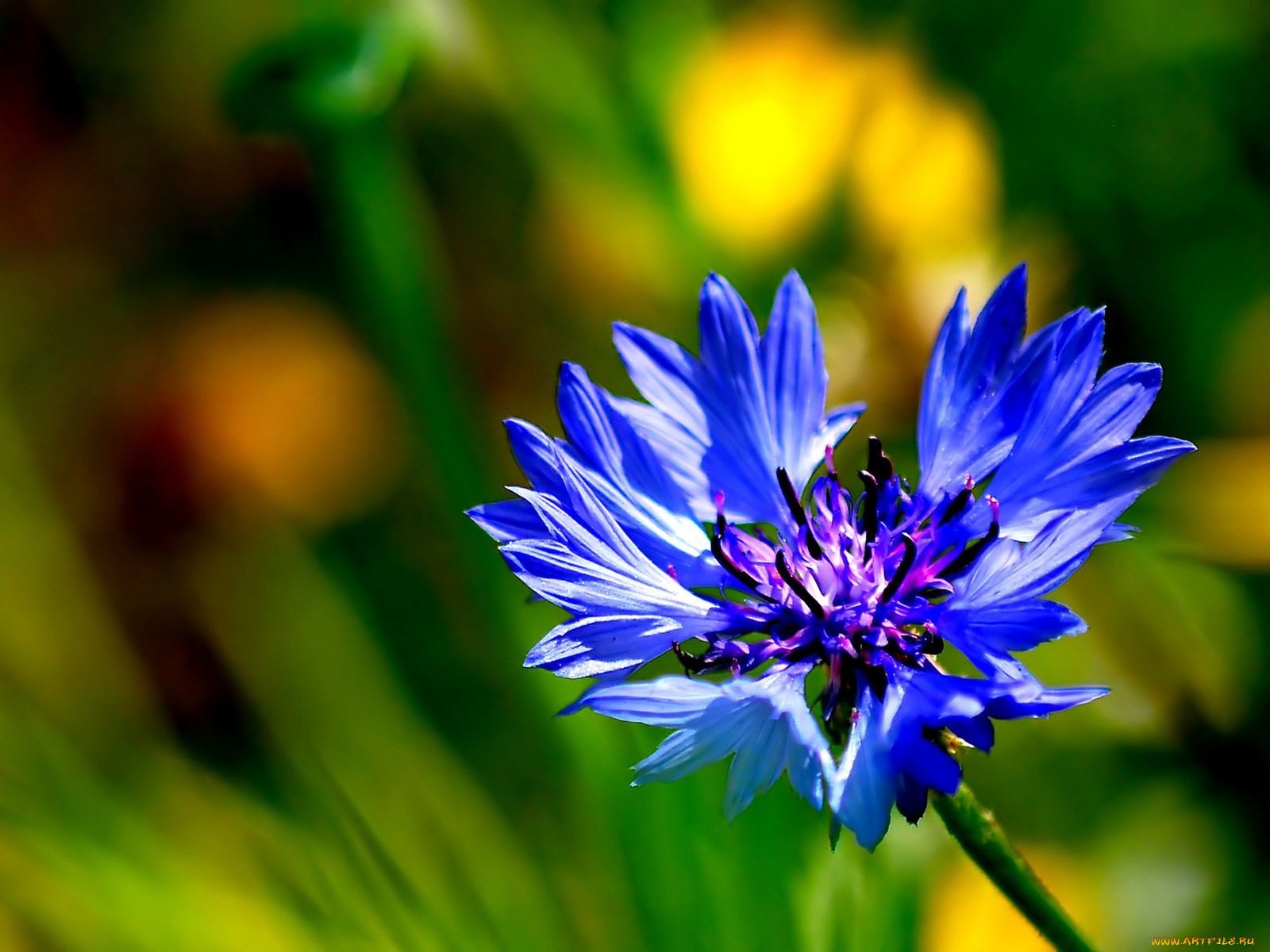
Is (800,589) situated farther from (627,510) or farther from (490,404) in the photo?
(490,404)

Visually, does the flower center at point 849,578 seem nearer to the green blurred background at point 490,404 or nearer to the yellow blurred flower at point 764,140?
Result: the green blurred background at point 490,404

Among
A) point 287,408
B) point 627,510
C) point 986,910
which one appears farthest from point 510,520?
point 287,408

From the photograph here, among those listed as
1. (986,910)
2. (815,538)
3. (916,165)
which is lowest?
(986,910)

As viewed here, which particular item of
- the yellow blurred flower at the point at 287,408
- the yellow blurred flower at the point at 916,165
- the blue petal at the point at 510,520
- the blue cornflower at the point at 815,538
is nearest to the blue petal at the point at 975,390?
the blue cornflower at the point at 815,538

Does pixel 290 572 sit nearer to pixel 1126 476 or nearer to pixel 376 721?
pixel 376 721

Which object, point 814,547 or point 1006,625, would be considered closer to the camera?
point 1006,625

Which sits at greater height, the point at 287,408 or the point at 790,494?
the point at 287,408
